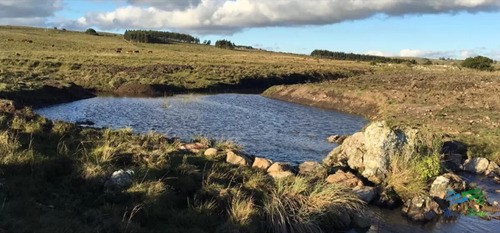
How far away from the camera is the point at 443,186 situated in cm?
1575

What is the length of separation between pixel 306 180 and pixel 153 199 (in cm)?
523

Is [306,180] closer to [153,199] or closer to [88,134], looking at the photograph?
[153,199]

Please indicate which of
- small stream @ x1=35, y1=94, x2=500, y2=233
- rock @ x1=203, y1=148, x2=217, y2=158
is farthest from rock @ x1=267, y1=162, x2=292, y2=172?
small stream @ x1=35, y1=94, x2=500, y2=233

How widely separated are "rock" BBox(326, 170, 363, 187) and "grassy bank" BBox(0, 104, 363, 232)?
0.93m

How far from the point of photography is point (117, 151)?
48.2 feet

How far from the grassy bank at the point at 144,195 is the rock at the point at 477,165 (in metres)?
8.79

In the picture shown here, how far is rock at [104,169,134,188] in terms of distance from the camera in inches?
475

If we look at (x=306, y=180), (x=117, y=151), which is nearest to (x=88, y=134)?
(x=117, y=151)

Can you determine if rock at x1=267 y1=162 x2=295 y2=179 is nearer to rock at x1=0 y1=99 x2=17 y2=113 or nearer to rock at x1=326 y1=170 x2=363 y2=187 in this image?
rock at x1=326 y1=170 x2=363 y2=187

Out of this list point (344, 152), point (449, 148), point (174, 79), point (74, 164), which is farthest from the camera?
point (174, 79)

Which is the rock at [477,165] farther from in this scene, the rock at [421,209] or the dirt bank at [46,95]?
the dirt bank at [46,95]

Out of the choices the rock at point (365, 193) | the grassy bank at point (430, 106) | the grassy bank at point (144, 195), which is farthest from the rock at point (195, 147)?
the grassy bank at point (430, 106)

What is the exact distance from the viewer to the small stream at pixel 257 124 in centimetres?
1439

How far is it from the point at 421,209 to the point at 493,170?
7601 mm
